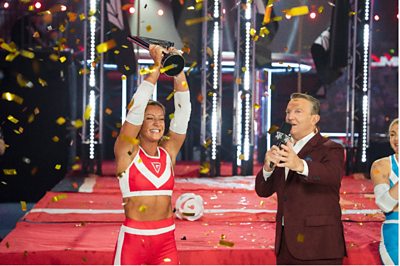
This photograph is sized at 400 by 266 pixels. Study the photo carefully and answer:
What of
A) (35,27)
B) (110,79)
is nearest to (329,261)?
(35,27)

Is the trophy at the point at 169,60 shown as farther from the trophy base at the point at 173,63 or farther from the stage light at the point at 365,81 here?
the stage light at the point at 365,81

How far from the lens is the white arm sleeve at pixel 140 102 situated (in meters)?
3.93

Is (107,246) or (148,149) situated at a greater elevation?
(148,149)

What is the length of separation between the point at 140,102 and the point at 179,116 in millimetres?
458

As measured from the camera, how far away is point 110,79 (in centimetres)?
1407

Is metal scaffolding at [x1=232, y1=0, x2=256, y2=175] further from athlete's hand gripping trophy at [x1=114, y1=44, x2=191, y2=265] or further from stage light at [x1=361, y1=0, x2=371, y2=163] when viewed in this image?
athlete's hand gripping trophy at [x1=114, y1=44, x2=191, y2=265]

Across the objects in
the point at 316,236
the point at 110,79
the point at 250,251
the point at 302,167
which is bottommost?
the point at 250,251

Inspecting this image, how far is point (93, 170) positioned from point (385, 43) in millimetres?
6687

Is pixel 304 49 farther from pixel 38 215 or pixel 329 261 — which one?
pixel 329 261

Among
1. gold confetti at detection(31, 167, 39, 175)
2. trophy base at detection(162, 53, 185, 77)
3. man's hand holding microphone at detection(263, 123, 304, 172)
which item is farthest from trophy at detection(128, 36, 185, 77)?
gold confetti at detection(31, 167, 39, 175)

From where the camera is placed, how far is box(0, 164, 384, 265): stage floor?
539 centimetres

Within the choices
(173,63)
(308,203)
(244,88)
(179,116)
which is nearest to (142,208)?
(179,116)

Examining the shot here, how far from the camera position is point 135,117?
13.0ft

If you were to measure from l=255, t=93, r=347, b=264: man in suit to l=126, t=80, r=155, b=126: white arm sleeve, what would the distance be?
0.83 meters
